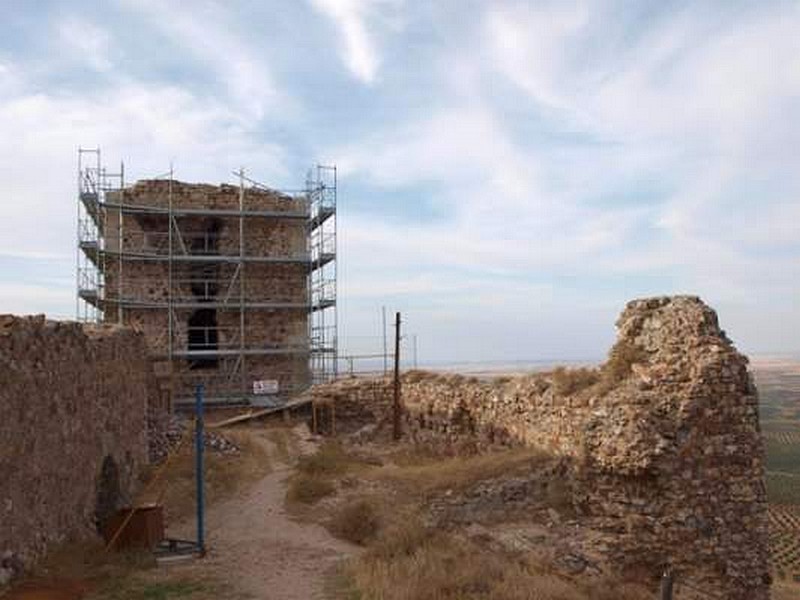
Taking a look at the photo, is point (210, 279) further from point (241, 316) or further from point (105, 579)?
point (105, 579)

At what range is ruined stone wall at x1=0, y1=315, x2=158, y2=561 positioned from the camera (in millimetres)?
7410

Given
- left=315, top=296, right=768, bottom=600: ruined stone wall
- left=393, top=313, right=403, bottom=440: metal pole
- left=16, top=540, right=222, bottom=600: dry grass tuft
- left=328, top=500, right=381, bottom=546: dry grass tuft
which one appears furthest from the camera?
left=393, top=313, right=403, bottom=440: metal pole

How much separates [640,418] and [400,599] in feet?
17.3

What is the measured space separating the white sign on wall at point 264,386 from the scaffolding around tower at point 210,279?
3 cm

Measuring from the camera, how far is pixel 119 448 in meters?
11.9

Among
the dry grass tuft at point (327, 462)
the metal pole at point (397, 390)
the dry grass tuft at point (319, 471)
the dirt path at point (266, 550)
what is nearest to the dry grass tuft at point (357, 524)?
the dirt path at point (266, 550)

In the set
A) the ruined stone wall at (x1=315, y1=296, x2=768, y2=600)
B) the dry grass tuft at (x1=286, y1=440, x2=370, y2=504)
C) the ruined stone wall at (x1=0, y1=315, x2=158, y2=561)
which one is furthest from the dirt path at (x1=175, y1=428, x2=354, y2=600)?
the ruined stone wall at (x1=315, y1=296, x2=768, y2=600)

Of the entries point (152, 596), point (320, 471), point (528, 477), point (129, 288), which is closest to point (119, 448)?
point (320, 471)

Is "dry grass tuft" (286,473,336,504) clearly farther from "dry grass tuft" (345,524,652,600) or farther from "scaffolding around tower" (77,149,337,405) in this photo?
"scaffolding around tower" (77,149,337,405)

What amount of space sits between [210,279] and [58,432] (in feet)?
51.6

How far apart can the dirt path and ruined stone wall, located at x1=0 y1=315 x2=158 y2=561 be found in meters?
1.60

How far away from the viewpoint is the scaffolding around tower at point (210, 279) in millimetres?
23297

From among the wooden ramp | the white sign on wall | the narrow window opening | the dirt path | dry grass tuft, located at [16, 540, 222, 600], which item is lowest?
the dirt path

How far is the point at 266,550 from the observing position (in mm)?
9641
